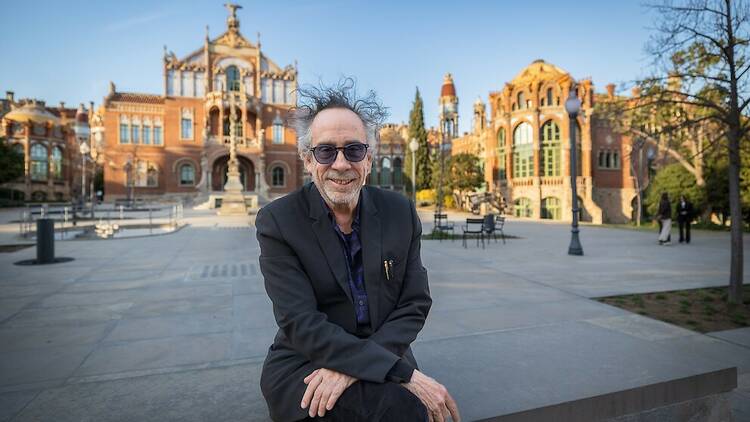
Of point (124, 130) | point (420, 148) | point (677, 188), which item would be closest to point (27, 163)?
point (124, 130)

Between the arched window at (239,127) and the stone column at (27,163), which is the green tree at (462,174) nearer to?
the arched window at (239,127)

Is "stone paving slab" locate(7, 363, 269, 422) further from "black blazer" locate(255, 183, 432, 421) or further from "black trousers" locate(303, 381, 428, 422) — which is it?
"black trousers" locate(303, 381, 428, 422)

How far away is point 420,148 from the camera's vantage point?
46312mm

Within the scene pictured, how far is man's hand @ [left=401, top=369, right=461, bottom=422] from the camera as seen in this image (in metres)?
1.70

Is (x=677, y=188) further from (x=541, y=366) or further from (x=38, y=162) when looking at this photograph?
(x=38, y=162)

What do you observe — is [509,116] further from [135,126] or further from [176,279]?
[135,126]

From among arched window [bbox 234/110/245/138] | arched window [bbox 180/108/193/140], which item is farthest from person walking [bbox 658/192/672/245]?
arched window [bbox 180/108/193/140]

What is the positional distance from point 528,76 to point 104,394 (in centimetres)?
4199

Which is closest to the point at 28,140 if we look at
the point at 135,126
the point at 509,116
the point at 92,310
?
the point at 135,126

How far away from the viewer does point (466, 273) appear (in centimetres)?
741

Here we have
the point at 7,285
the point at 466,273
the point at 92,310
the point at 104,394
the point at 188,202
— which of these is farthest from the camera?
the point at 188,202

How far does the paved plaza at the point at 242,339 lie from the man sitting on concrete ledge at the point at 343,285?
556 millimetres

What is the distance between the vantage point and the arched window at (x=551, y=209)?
36.1m

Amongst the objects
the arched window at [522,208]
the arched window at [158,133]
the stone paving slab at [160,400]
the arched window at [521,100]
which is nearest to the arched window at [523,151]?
the arched window at [521,100]
